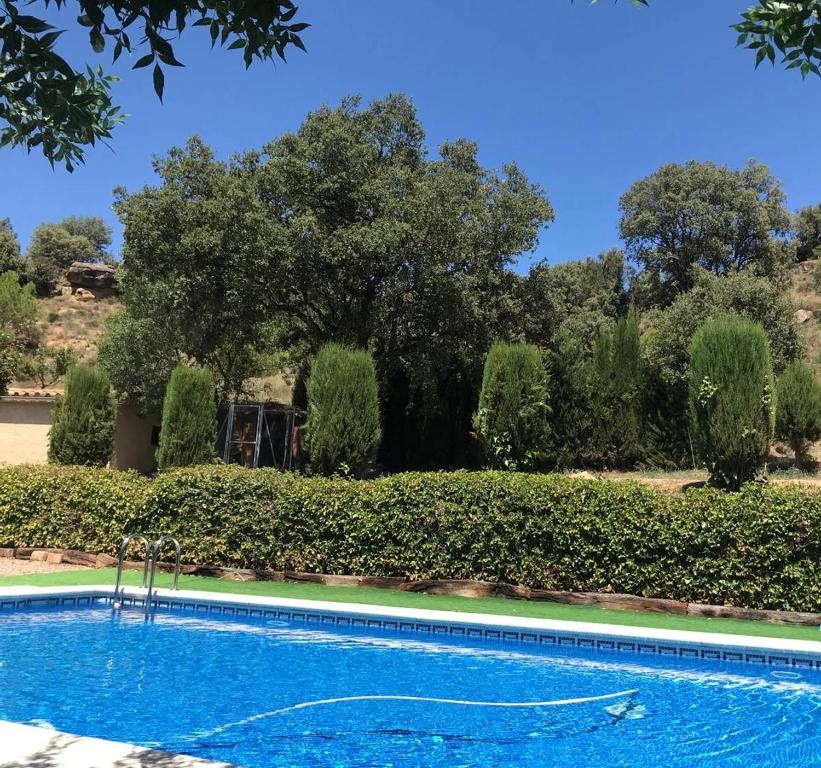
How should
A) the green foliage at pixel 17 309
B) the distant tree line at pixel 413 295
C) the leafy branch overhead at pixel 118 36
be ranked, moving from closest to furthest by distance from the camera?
the leafy branch overhead at pixel 118 36 < the distant tree line at pixel 413 295 < the green foliage at pixel 17 309

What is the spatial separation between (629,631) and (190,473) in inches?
297

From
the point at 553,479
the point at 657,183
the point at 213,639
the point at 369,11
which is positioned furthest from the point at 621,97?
the point at 657,183

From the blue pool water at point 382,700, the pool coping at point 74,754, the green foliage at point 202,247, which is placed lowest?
the blue pool water at point 382,700

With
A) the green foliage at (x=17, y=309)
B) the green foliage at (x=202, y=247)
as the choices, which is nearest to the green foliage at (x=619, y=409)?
the green foliage at (x=202, y=247)

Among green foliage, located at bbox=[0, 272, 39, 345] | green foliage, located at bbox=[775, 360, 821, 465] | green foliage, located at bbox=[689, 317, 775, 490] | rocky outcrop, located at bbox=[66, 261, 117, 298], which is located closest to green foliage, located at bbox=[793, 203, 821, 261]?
green foliage, located at bbox=[775, 360, 821, 465]

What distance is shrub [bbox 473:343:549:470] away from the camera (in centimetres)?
1541

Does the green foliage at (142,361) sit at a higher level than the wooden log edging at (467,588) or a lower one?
higher

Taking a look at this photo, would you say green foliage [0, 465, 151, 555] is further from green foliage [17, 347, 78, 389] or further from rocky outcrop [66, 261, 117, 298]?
rocky outcrop [66, 261, 117, 298]

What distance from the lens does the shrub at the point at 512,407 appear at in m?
15.4

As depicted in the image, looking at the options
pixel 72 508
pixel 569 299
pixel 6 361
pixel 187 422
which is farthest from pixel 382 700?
pixel 6 361

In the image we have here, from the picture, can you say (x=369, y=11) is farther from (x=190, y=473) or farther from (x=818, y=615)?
(x=818, y=615)

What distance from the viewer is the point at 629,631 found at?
7.70 metres

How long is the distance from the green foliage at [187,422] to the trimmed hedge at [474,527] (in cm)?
345

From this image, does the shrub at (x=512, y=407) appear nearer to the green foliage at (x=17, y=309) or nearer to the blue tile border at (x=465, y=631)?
the blue tile border at (x=465, y=631)
